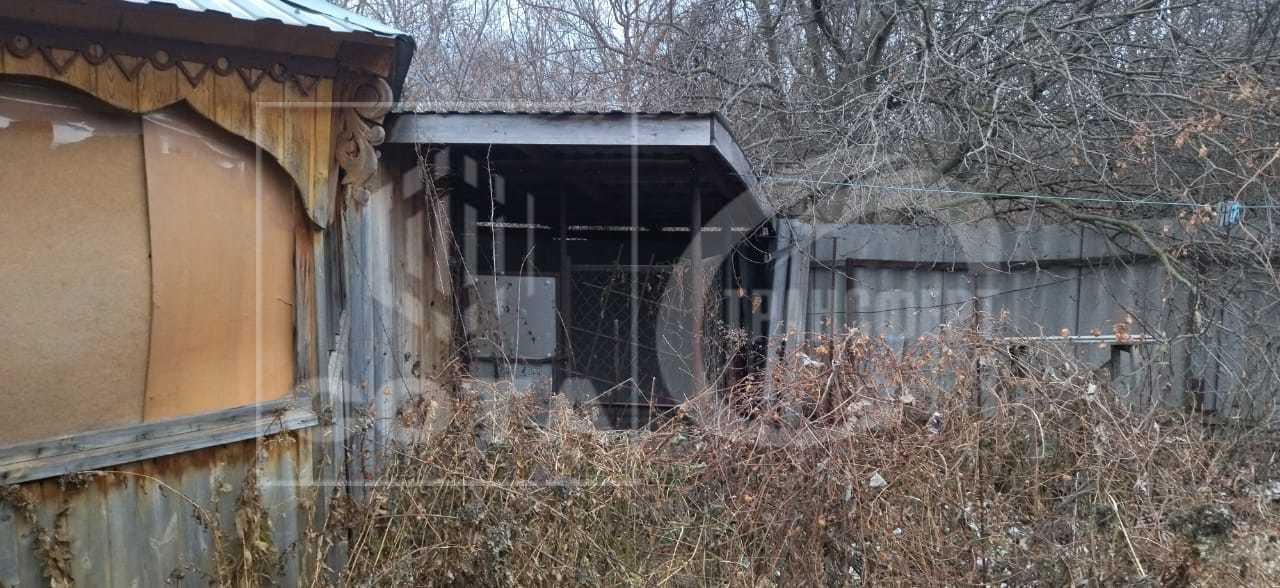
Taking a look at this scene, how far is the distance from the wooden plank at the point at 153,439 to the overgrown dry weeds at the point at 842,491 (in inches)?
20.8

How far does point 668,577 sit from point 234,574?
1.79 meters

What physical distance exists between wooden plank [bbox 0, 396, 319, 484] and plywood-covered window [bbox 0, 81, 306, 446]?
2.1 inches

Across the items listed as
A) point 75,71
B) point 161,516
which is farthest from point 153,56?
point 161,516

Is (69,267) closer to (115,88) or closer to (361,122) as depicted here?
(115,88)

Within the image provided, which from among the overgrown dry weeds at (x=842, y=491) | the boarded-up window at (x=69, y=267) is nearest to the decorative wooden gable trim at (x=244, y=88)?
the boarded-up window at (x=69, y=267)

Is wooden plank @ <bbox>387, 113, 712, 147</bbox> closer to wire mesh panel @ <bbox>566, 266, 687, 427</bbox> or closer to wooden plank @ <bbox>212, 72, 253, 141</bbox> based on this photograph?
wooden plank @ <bbox>212, 72, 253, 141</bbox>

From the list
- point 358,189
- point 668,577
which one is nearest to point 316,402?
point 358,189

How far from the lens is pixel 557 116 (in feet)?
13.3

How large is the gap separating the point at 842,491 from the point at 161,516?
2769 mm

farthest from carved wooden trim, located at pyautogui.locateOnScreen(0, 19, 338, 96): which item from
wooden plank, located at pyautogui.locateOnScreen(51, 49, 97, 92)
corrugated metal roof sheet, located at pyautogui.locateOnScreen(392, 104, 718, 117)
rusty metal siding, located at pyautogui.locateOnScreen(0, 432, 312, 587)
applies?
rusty metal siding, located at pyautogui.locateOnScreen(0, 432, 312, 587)

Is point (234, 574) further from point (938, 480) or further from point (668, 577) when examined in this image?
point (938, 480)

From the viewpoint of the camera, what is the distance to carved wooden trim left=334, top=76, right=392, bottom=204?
3.46 meters

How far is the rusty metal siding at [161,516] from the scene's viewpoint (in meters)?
2.71

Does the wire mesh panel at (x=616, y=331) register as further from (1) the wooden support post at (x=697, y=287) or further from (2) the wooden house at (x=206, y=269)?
(2) the wooden house at (x=206, y=269)
